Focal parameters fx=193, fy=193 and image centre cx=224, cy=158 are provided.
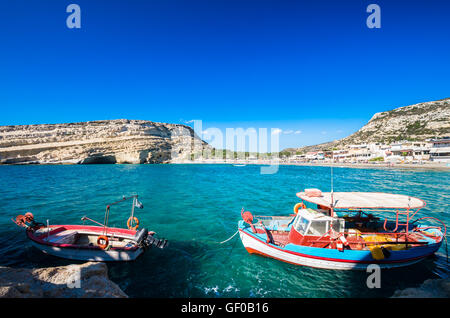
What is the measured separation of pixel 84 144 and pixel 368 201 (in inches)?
4679

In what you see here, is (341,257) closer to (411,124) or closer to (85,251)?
(85,251)

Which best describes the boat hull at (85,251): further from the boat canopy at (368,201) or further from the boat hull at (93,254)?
the boat canopy at (368,201)

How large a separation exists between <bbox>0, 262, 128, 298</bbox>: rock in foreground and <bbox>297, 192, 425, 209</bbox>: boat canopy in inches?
372

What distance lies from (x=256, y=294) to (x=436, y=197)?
1135 inches

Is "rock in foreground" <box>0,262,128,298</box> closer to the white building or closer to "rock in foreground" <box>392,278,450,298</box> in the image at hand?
"rock in foreground" <box>392,278,450,298</box>

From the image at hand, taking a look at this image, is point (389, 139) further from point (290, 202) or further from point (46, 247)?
point (46, 247)

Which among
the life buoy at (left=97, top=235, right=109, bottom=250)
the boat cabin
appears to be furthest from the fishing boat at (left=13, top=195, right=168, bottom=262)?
the boat cabin

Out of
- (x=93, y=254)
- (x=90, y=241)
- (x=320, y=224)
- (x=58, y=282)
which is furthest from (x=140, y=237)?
(x=320, y=224)

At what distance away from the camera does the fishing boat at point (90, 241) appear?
9.40m

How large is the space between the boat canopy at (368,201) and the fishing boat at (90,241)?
8635 mm

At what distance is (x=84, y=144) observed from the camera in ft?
322

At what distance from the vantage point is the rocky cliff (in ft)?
339

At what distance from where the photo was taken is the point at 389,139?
381 ft
